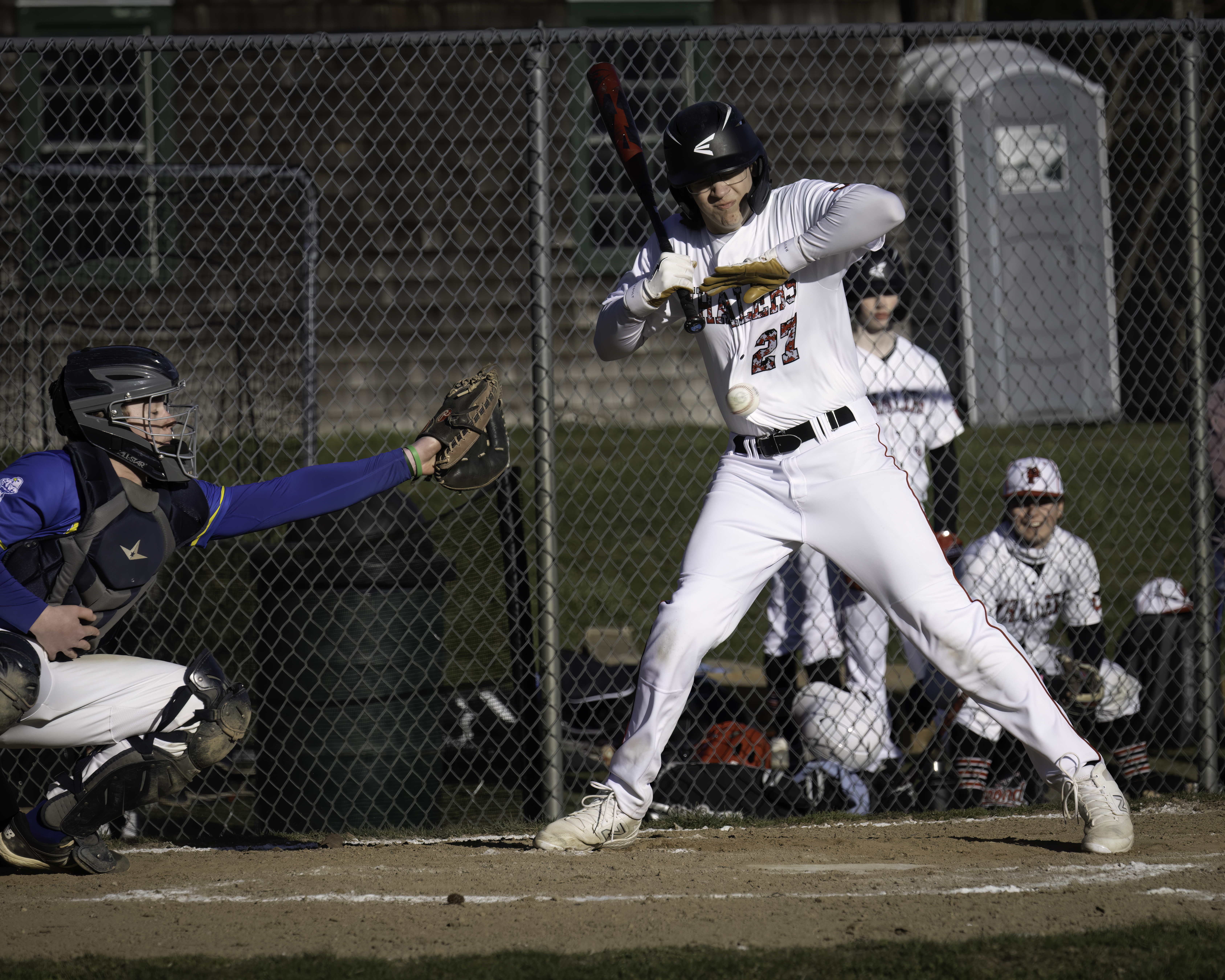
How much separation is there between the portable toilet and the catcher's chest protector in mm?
7928

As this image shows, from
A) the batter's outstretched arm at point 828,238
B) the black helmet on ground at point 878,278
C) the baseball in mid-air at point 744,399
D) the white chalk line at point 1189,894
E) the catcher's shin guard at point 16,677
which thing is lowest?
the white chalk line at point 1189,894

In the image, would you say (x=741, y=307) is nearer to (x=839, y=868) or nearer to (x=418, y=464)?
(x=418, y=464)

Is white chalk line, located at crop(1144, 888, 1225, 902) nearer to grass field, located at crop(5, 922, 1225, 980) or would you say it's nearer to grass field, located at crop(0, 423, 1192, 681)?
grass field, located at crop(5, 922, 1225, 980)

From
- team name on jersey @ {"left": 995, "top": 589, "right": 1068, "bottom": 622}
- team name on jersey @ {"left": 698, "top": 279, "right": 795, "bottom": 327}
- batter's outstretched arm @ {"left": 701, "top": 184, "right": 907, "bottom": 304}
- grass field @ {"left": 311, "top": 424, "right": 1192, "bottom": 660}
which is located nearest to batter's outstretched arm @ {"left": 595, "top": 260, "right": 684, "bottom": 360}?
team name on jersey @ {"left": 698, "top": 279, "right": 795, "bottom": 327}

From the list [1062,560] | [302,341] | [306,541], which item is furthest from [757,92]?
[306,541]

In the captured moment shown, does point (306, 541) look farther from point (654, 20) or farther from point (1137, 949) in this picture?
point (654, 20)

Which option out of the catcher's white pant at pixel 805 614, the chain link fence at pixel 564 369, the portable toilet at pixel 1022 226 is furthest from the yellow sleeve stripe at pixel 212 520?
the portable toilet at pixel 1022 226

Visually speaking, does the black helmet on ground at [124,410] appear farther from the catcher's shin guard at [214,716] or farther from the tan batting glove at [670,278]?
the tan batting glove at [670,278]

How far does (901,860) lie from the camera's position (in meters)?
3.59

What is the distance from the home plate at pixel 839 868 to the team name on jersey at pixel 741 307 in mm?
1575

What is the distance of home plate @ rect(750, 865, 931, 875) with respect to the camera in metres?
3.47

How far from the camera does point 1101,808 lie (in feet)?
11.3

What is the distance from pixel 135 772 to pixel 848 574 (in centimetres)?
210

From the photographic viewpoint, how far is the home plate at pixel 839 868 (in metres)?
3.47
